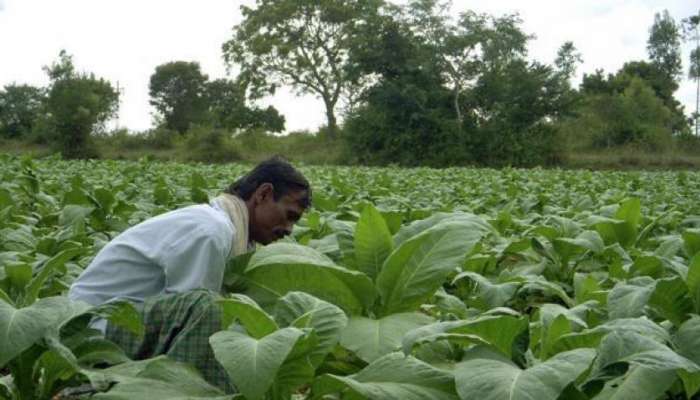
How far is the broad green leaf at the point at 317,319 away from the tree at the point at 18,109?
2170 inches

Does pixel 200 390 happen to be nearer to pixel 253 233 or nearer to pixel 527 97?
pixel 253 233

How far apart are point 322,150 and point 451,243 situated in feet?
150

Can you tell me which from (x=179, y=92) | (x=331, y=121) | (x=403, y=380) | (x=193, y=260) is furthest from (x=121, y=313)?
(x=179, y=92)

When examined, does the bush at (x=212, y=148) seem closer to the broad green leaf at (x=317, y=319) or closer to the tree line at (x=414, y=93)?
the tree line at (x=414, y=93)

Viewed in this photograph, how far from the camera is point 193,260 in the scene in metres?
2.75

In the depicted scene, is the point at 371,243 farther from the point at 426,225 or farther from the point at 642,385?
the point at 642,385

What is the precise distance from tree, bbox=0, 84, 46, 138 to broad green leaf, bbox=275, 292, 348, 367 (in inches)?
2170

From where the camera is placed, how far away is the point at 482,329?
1.67 metres

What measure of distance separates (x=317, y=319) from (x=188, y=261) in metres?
1.13

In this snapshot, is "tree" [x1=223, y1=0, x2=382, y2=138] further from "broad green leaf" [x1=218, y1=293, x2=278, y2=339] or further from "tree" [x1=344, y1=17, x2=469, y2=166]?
"broad green leaf" [x1=218, y1=293, x2=278, y2=339]

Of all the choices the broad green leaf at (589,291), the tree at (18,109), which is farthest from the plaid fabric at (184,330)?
the tree at (18,109)

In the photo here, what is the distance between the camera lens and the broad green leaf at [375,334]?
1.88m

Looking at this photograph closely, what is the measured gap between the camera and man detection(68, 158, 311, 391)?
201cm

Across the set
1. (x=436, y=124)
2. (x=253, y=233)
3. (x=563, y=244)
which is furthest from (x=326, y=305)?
(x=436, y=124)
